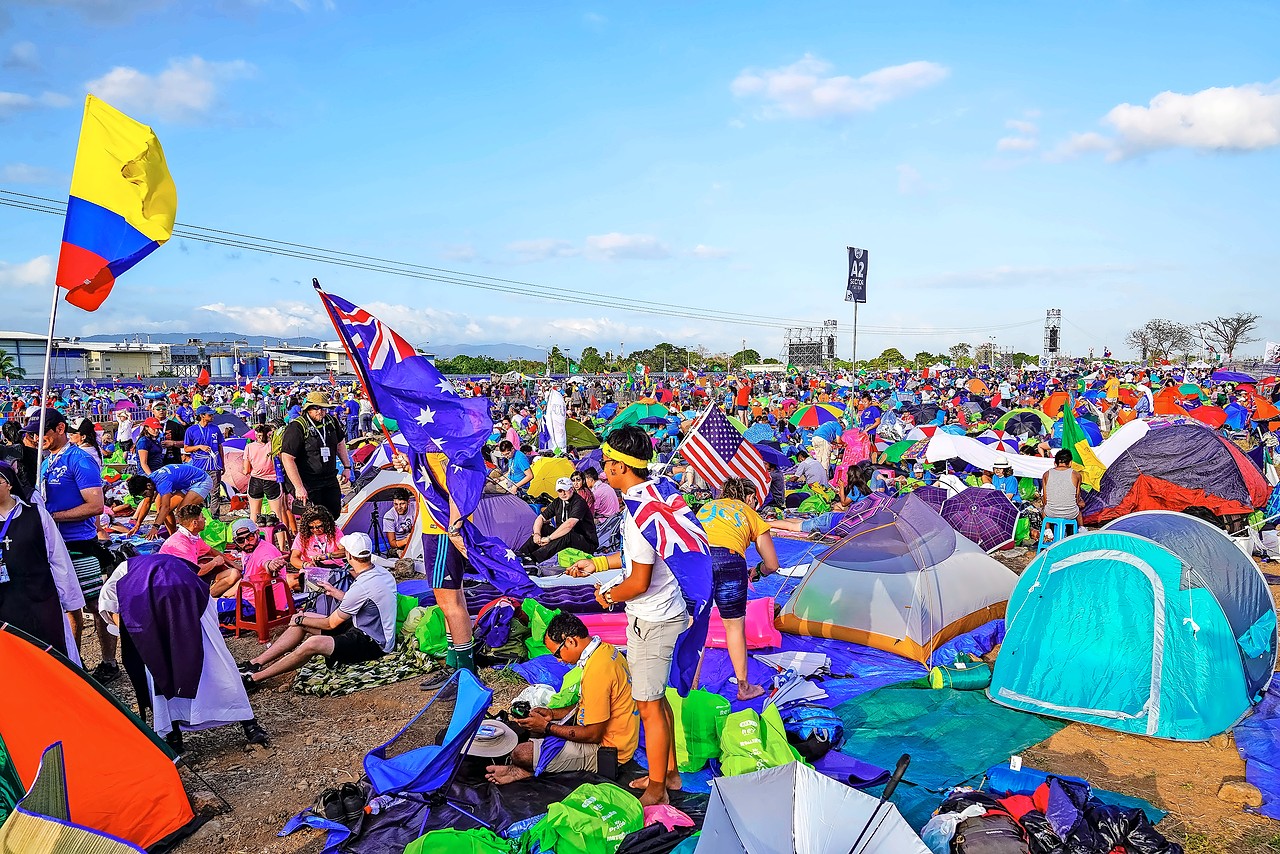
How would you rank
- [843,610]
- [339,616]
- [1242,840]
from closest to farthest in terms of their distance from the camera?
[1242,840] → [339,616] → [843,610]

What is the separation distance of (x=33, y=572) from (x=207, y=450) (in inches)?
397

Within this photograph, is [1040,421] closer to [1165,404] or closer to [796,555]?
[1165,404]

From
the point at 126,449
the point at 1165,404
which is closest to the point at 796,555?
the point at 1165,404

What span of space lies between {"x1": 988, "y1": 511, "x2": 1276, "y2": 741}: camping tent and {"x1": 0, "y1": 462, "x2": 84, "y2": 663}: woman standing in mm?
5756

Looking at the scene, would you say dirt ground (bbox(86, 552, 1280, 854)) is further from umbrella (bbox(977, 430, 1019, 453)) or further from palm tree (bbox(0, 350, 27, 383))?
palm tree (bbox(0, 350, 27, 383))

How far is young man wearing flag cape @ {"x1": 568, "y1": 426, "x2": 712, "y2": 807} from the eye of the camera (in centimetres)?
397

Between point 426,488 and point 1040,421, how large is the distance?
15557 millimetres

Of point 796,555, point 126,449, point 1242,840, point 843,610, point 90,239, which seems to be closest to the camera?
point 1242,840

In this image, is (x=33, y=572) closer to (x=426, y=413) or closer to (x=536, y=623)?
(x=426, y=413)

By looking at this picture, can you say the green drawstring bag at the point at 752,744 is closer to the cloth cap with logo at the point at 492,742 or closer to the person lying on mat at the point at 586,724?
the person lying on mat at the point at 586,724

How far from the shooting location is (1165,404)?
17.5 metres

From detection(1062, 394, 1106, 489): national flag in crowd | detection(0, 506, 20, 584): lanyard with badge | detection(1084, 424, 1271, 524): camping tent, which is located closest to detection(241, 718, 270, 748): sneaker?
detection(0, 506, 20, 584): lanyard with badge

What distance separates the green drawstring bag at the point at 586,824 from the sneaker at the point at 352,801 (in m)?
0.86

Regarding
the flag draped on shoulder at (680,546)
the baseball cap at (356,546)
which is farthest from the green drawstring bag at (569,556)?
the flag draped on shoulder at (680,546)
